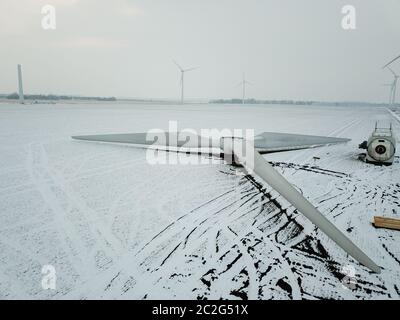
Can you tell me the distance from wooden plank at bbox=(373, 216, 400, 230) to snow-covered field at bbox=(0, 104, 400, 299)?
0.19m

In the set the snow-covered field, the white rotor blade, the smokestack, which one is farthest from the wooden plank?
the smokestack

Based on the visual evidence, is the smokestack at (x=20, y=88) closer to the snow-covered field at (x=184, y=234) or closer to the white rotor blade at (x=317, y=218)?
the snow-covered field at (x=184, y=234)

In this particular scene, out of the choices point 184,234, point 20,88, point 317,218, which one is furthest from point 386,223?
point 20,88

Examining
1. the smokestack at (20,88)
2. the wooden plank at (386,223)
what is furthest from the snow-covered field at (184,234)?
the smokestack at (20,88)

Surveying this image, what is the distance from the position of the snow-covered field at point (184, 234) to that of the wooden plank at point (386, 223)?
188mm

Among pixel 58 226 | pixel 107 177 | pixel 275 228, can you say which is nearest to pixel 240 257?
pixel 275 228

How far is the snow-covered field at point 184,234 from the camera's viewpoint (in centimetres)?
366

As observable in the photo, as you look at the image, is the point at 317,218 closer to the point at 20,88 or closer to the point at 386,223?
the point at 386,223

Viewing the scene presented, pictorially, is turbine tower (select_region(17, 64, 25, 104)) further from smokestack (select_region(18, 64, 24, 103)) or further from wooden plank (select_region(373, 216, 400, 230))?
wooden plank (select_region(373, 216, 400, 230))

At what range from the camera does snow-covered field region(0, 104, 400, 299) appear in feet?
12.0
